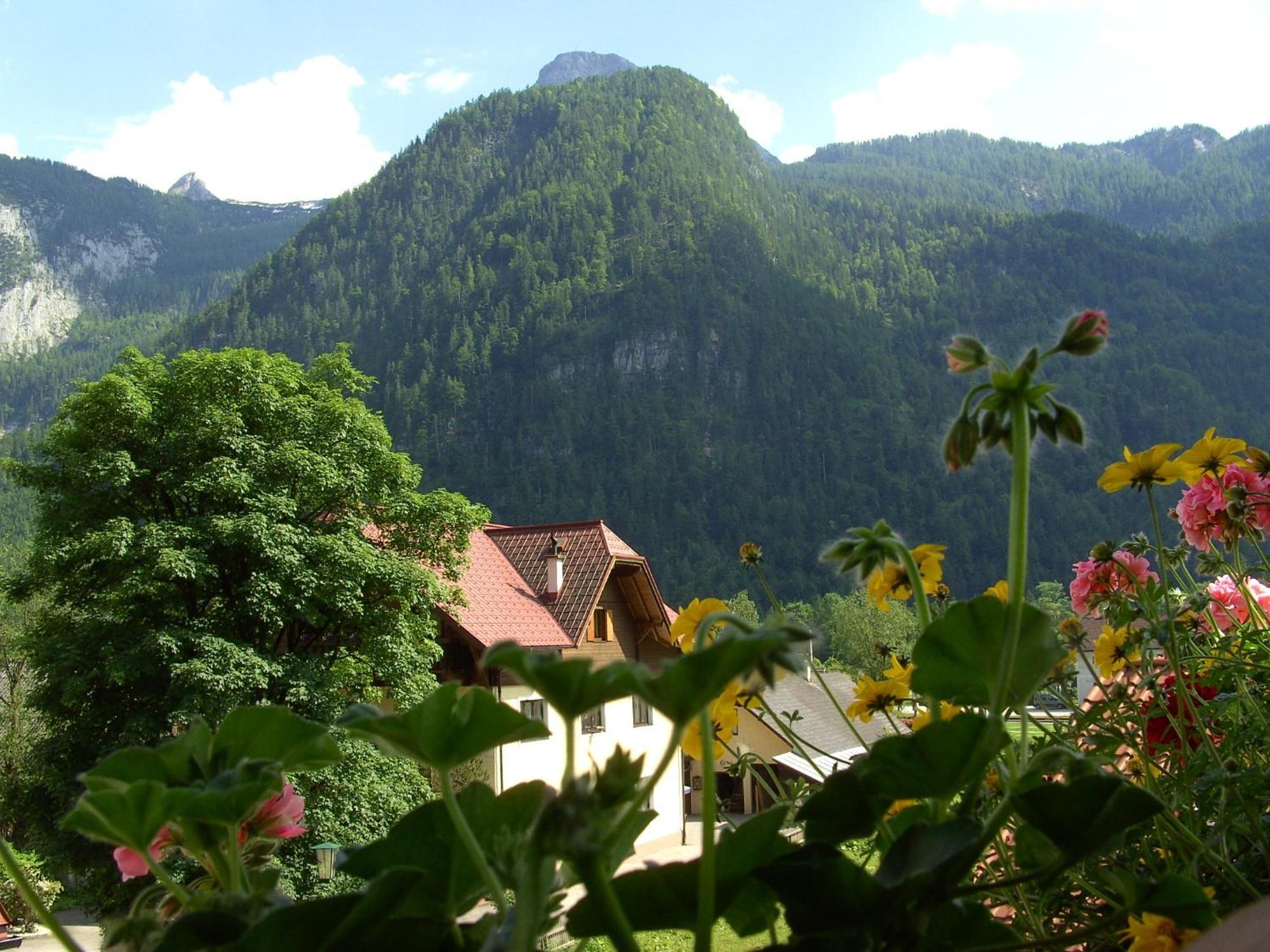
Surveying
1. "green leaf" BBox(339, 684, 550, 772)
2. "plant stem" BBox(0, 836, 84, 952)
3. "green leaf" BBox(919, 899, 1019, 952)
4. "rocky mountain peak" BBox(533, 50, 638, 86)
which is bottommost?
"green leaf" BBox(919, 899, 1019, 952)

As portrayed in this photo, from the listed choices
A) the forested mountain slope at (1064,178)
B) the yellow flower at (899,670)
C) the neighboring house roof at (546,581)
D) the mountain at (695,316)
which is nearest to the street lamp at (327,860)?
the yellow flower at (899,670)

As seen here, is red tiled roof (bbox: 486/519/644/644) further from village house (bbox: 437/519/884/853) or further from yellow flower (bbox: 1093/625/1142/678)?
yellow flower (bbox: 1093/625/1142/678)

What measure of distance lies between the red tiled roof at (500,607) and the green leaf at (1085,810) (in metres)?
15.8

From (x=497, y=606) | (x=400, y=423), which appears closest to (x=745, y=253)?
(x=400, y=423)

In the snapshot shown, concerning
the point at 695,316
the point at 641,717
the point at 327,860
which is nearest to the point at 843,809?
the point at 327,860

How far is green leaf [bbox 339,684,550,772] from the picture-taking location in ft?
1.20

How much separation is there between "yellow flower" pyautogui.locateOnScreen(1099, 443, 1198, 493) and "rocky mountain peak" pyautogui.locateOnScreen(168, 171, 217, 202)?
197 m

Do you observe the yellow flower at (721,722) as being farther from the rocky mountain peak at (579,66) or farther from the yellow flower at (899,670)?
the rocky mountain peak at (579,66)

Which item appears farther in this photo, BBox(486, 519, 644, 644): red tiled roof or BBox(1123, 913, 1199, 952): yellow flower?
BBox(486, 519, 644, 644): red tiled roof

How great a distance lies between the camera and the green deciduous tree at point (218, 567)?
11.9 metres

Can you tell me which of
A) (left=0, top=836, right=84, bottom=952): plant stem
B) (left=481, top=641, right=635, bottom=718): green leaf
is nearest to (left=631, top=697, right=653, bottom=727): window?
(left=0, top=836, right=84, bottom=952): plant stem

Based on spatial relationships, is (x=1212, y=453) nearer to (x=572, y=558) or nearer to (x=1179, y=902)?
(x=1179, y=902)

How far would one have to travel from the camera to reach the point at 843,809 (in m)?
0.41

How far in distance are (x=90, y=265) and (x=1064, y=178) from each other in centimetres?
13142
